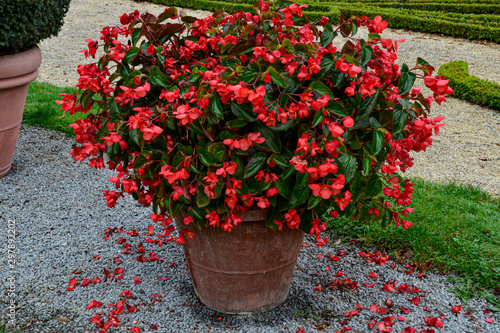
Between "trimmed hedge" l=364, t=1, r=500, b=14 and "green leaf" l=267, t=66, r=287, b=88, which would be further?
"trimmed hedge" l=364, t=1, r=500, b=14

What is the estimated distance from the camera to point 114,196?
2.16 metres

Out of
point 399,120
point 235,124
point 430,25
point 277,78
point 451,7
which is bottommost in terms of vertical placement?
point 430,25

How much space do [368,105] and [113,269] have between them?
6.08 ft

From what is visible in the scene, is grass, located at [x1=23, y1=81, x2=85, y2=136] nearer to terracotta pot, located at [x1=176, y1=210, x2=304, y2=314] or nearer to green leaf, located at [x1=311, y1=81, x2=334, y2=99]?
terracotta pot, located at [x1=176, y1=210, x2=304, y2=314]

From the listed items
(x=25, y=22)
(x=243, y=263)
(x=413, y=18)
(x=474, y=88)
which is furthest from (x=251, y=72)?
(x=413, y=18)

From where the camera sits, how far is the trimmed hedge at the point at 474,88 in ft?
A: 20.8

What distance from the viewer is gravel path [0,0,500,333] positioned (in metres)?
2.42

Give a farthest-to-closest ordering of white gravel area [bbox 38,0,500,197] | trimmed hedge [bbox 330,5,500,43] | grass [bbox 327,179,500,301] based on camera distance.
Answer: trimmed hedge [bbox 330,5,500,43] → white gravel area [bbox 38,0,500,197] → grass [bbox 327,179,500,301]

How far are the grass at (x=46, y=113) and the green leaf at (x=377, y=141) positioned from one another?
3742mm

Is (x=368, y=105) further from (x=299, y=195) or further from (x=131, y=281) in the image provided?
(x=131, y=281)

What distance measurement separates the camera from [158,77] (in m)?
1.99

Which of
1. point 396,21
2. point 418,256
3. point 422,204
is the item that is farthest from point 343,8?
point 418,256

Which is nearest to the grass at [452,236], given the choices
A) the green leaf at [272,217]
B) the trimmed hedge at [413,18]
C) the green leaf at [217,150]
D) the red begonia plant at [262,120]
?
the red begonia plant at [262,120]

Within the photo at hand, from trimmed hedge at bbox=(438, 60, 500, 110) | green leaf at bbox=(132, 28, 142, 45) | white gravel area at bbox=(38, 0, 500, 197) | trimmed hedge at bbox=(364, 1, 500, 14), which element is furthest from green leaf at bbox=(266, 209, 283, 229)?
trimmed hedge at bbox=(364, 1, 500, 14)
